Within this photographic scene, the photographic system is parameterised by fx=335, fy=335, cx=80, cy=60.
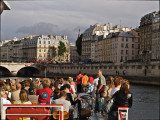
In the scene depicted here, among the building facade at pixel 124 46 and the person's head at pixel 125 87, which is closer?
the person's head at pixel 125 87

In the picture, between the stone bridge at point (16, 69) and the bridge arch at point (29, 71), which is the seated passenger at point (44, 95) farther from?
the bridge arch at point (29, 71)

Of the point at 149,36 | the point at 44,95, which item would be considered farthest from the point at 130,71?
the point at 44,95

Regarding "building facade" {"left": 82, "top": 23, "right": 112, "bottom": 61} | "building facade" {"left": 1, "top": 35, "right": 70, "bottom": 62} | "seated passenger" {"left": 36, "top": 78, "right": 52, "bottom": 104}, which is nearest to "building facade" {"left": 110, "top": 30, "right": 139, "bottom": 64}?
"building facade" {"left": 82, "top": 23, "right": 112, "bottom": 61}

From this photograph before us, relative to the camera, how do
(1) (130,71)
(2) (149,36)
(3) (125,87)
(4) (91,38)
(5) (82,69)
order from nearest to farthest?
(3) (125,87), (1) (130,71), (2) (149,36), (5) (82,69), (4) (91,38)

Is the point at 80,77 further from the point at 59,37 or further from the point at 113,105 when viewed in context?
the point at 59,37

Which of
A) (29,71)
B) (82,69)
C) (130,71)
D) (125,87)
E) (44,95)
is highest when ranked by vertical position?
(125,87)

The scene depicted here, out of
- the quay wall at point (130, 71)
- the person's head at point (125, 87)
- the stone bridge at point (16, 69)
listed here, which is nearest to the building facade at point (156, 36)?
the quay wall at point (130, 71)

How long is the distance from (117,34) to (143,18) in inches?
343

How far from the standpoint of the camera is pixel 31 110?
725cm

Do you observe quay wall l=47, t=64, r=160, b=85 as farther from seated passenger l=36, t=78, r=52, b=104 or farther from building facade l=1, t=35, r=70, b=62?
seated passenger l=36, t=78, r=52, b=104

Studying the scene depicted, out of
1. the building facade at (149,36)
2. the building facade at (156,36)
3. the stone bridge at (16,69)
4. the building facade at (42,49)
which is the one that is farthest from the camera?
the building facade at (42,49)

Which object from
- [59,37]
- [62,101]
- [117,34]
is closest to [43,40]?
[59,37]

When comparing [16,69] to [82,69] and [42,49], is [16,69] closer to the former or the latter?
[82,69]

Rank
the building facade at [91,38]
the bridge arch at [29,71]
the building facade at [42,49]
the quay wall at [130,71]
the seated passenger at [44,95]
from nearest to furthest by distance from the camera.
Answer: the seated passenger at [44,95], the quay wall at [130,71], the bridge arch at [29,71], the building facade at [91,38], the building facade at [42,49]
